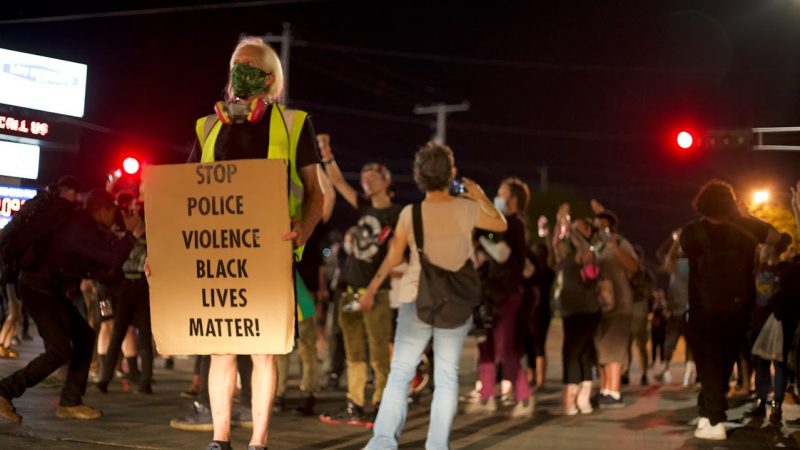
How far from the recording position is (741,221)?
9242mm

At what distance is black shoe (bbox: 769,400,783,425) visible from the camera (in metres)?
10.4

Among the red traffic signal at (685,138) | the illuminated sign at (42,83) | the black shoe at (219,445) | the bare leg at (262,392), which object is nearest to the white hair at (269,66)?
the bare leg at (262,392)

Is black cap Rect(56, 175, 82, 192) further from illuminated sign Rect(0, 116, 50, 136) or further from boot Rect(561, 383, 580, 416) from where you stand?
boot Rect(561, 383, 580, 416)

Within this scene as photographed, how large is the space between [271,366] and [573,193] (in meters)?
81.3

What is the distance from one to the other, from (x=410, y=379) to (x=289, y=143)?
6.71 ft

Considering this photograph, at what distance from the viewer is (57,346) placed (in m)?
8.41

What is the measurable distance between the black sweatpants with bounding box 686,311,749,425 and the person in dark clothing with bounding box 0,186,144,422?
4.74m

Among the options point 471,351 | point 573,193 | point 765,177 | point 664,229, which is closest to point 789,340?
point 471,351

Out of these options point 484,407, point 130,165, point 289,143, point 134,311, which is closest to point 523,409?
point 484,407

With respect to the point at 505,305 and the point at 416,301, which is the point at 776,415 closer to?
the point at 505,305

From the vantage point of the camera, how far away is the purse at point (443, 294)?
7086 mm

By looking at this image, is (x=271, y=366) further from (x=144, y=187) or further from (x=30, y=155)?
(x=30, y=155)

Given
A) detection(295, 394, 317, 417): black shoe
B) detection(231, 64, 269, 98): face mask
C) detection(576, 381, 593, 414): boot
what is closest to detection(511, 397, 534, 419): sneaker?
detection(576, 381, 593, 414): boot

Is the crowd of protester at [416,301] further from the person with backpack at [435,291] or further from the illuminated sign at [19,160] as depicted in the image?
the illuminated sign at [19,160]
